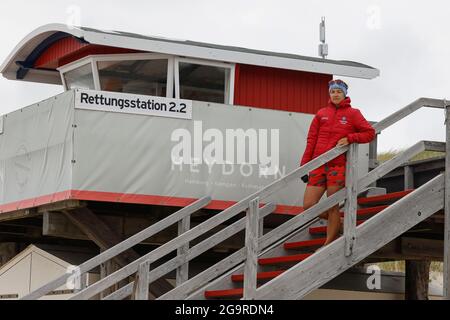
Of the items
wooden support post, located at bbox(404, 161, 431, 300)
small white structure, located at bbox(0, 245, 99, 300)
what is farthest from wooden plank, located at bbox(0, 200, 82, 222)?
wooden support post, located at bbox(404, 161, 431, 300)

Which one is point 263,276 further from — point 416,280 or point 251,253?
point 416,280

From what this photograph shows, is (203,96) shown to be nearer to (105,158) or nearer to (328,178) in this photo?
(105,158)

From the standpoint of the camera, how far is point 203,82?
1609 cm

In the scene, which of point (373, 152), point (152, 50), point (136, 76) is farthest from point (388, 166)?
point (136, 76)

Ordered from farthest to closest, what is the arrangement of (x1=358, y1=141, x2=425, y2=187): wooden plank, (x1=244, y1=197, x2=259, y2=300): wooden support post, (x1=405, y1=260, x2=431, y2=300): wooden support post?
1. (x1=405, y1=260, x2=431, y2=300): wooden support post
2. (x1=358, y1=141, x2=425, y2=187): wooden plank
3. (x1=244, y1=197, x2=259, y2=300): wooden support post

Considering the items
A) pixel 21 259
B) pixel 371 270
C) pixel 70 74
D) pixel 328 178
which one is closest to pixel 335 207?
pixel 328 178

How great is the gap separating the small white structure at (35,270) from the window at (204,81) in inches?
175

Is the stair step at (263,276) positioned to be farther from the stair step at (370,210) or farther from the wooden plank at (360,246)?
the stair step at (370,210)

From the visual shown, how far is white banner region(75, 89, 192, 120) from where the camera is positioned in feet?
47.8

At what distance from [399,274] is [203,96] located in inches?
376

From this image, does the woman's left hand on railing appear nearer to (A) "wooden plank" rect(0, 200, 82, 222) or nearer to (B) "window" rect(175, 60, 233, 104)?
(B) "window" rect(175, 60, 233, 104)

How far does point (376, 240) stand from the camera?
13.1 m

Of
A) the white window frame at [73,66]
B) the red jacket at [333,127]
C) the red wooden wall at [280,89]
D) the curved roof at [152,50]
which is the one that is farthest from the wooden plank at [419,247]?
the white window frame at [73,66]

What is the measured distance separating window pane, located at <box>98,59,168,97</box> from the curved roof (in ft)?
1.49
